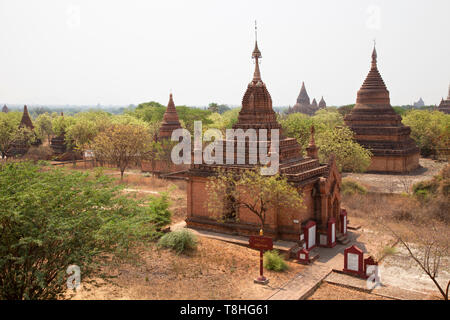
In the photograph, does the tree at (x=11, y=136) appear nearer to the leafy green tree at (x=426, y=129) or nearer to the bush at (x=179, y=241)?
the bush at (x=179, y=241)

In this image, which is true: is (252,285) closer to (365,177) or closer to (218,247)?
(218,247)

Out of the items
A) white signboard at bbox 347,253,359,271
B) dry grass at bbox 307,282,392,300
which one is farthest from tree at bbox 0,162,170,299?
white signboard at bbox 347,253,359,271

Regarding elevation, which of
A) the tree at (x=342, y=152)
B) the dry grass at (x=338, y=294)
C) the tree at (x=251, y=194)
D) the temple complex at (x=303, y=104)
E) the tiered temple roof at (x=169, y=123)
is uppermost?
the temple complex at (x=303, y=104)

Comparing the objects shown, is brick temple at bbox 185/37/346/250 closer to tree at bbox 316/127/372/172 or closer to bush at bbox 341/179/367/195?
bush at bbox 341/179/367/195

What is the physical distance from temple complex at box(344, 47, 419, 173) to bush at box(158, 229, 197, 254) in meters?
27.5

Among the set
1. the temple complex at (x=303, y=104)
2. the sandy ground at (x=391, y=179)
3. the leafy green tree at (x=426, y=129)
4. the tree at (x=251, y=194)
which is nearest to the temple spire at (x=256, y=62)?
the tree at (x=251, y=194)

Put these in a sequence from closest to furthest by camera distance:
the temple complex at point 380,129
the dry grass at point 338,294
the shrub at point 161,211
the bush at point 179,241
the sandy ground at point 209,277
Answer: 1. the sandy ground at point 209,277
2. the dry grass at point 338,294
3. the bush at point 179,241
4. the shrub at point 161,211
5. the temple complex at point 380,129

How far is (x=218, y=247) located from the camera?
67.2 feet

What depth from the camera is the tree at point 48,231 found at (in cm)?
1160

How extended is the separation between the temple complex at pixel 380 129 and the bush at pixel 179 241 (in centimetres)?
2752

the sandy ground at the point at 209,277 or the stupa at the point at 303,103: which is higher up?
the stupa at the point at 303,103

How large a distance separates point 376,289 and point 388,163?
27.5m

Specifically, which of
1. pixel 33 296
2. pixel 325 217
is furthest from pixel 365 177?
pixel 33 296

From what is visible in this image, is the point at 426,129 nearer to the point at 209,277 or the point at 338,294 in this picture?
the point at 338,294
